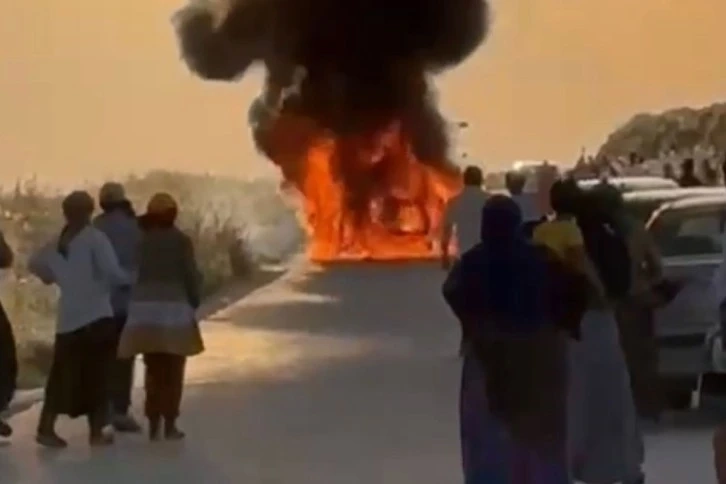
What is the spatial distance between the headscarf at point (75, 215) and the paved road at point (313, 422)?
142cm

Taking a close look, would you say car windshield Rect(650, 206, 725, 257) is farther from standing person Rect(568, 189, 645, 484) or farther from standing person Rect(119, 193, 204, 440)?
standing person Rect(568, 189, 645, 484)

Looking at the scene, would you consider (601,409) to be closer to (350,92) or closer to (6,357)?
(6,357)

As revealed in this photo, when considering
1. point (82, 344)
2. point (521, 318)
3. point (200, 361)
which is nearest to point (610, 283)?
point (521, 318)

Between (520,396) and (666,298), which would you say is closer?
(520,396)

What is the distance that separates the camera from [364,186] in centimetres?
4028

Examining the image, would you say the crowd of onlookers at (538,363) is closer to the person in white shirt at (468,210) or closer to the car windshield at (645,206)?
the car windshield at (645,206)

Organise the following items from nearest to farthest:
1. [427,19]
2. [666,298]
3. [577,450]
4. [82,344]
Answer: [577,450]
[666,298]
[82,344]
[427,19]

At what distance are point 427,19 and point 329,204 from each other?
15.1 ft

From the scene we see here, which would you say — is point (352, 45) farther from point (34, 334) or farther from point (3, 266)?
point (3, 266)

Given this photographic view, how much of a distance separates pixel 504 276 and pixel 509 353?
36 cm

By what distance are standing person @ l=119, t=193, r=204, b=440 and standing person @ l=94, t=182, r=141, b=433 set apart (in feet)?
1.24

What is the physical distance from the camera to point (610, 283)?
11.2 m

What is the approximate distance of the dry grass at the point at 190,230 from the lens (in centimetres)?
2217

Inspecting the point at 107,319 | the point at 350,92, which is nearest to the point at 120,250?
the point at 107,319
